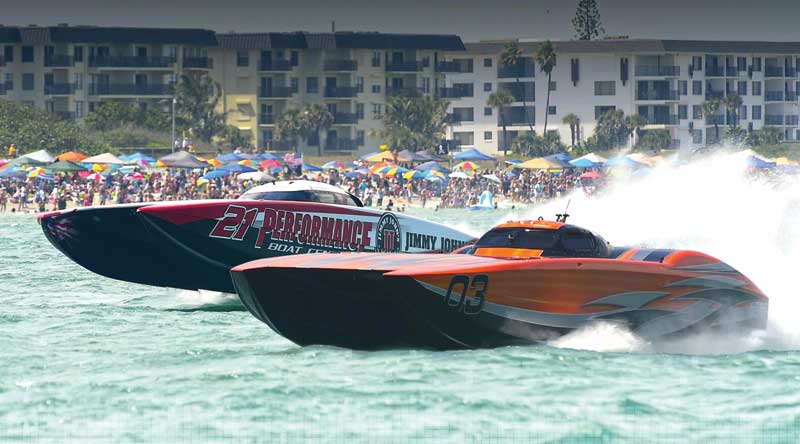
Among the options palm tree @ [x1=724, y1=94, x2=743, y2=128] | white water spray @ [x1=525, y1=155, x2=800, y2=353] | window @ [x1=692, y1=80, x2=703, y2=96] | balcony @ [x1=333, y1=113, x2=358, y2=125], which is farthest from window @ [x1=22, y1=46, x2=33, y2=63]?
white water spray @ [x1=525, y1=155, x2=800, y2=353]

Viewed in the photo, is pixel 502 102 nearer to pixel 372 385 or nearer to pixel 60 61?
pixel 60 61

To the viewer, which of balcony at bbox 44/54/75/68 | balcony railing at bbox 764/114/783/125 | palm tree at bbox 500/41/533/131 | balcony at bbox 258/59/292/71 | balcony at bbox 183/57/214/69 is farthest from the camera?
balcony railing at bbox 764/114/783/125

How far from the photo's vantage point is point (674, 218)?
101ft

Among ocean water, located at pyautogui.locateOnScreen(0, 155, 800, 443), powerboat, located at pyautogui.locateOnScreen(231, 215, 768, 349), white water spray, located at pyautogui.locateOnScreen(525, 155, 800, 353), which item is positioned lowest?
ocean water, located at pyautogui.locateOnScreen(0, 155, 800, 443)

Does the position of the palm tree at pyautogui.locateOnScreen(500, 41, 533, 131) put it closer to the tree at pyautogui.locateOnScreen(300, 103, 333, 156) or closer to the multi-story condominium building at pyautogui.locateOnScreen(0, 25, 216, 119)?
the tree at pyautogui.locateOnScreen(300, 103, 333, 156)

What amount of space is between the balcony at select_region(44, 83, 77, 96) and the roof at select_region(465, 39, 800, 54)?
37070 mm

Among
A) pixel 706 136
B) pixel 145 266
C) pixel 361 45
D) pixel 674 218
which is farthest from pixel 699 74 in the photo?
pixel 145 266

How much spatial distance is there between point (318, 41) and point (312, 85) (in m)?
3.86

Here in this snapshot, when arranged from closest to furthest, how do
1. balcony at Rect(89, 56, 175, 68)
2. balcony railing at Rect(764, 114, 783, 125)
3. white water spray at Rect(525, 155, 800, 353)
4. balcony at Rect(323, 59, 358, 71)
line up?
white water spray at Rect(525, 155, 800, 353), balcony at Rect(89, 56, 175, 68), balcony at Rect(323, 59, 358, 71), balcony railing at Rect(764, 114, 783, 125)

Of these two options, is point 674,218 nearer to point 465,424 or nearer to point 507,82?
point 465,424

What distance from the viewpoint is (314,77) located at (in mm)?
117375

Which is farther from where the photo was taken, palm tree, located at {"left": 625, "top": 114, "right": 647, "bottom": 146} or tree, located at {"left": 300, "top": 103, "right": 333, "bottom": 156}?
palm tree, located at {"left": 625, "top": 114, "right": 647, "bottom": 146}

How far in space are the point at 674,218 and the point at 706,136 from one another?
100732 millimetres

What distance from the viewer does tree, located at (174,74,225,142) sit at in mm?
106375
